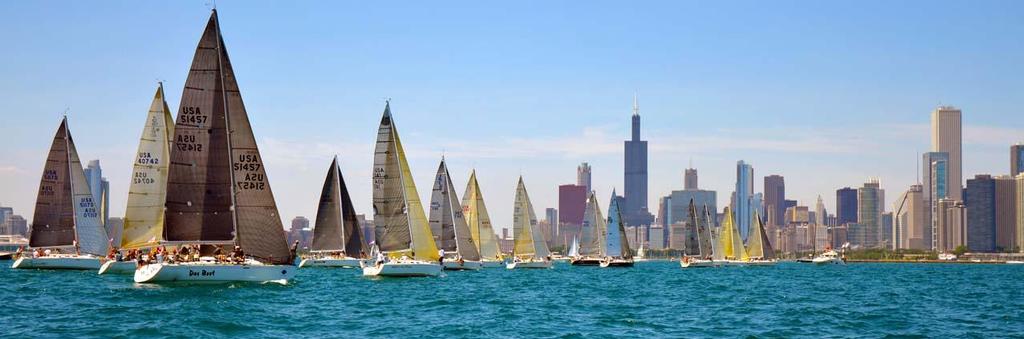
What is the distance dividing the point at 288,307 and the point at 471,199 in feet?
211

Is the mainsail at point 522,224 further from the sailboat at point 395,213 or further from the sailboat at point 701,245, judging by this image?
the sailboat at point 395,213

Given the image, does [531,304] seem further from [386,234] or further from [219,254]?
[386,234]

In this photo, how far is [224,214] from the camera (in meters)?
53.4

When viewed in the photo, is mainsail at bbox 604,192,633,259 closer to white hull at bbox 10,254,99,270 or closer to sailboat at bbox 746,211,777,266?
sailboat at bbox 746,211,777,266

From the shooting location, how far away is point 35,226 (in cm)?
7925

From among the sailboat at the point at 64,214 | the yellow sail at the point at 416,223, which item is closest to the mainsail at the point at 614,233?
the yellow sail at the point at 416,223

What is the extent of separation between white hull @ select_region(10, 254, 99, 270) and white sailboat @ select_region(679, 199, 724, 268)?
85633 mm

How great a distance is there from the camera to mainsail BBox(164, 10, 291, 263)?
5278cm

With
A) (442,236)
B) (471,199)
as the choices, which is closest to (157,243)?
(442,236)

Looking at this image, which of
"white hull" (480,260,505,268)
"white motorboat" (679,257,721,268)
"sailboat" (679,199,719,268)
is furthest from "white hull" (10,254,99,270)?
"sailboat" (679,199,719,268)

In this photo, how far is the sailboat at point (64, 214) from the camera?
78625 millimetres

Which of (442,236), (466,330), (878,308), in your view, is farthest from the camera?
(442,236)

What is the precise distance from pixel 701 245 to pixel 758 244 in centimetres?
1521

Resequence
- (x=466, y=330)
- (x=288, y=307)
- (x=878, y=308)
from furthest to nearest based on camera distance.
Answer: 1. (x=878, y=308)
2. (x=288, y=307)
3. (x=466, y=330)
